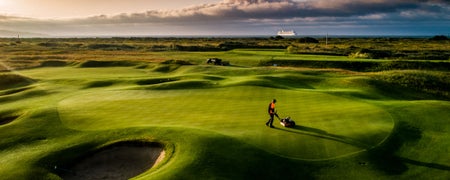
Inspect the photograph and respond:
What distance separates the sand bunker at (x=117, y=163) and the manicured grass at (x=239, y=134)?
61 centimetres

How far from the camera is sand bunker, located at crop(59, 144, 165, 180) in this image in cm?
1836

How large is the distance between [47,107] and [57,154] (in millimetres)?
11843

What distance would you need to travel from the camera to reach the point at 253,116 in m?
25.7

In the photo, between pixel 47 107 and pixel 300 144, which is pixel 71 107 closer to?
pixel 47 107

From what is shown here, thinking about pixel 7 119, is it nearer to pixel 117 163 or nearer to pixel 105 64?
pixel 117 163

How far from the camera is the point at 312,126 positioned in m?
22.9

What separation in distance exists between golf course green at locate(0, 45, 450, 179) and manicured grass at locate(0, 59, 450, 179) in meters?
0.06

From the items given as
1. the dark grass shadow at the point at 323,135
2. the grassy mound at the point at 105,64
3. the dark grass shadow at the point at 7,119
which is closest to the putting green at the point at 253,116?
the dark grass shadow at the point at 323,135

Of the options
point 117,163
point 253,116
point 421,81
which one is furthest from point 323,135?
point 421,81

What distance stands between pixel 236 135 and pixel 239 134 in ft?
0.90

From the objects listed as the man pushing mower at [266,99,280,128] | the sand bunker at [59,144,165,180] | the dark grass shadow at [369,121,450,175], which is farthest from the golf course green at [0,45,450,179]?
the man pushing mower at [266,99,280,128]

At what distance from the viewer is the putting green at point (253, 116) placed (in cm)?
2031

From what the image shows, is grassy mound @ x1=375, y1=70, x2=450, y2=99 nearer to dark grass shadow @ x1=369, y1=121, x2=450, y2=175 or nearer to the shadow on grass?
the shadow on grass

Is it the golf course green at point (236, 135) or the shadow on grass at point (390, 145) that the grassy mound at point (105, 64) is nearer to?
the golf course green at point (236, 135)
